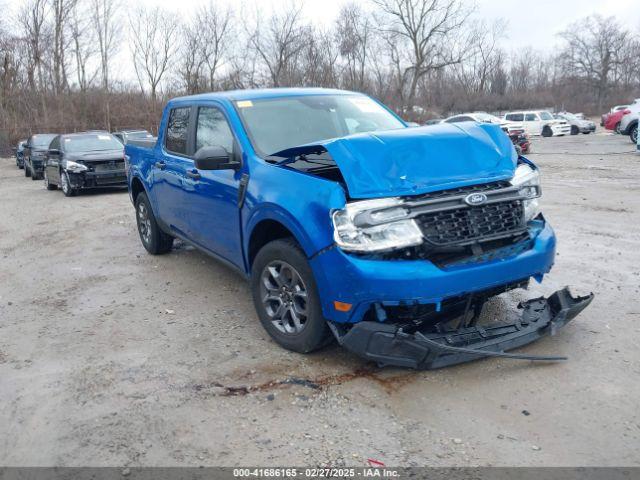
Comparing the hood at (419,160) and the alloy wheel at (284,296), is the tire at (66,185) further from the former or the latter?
the hood at (419,160)

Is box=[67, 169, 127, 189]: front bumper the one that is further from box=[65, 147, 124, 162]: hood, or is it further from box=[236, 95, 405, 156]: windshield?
box=[236, 95, 405, 156]: windshield

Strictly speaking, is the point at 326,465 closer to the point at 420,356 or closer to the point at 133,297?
the point at 420,356

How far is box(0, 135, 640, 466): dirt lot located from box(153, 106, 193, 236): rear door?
77 cm

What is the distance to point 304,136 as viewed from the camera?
191 inches

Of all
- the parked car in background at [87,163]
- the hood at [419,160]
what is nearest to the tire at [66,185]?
the parked car in background at [87,163]

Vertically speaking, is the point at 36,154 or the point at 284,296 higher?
the point at 36,154

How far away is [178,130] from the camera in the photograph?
6.03 meters

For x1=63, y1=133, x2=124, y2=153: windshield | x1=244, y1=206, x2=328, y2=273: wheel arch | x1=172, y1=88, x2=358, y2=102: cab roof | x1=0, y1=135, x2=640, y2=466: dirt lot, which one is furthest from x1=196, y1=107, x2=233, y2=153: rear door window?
x1=63, y1=133, x2=124, y2=153: windshield

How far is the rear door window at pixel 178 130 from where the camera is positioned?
19.1 ft

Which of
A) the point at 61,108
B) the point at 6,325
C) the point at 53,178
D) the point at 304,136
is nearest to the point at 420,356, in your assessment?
the point at 304,136

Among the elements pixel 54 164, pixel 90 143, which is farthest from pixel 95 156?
pixel 54 164

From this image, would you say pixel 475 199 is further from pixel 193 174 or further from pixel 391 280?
pixel 193 174

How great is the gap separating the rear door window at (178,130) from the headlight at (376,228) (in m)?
2.81

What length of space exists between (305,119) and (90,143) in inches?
461
